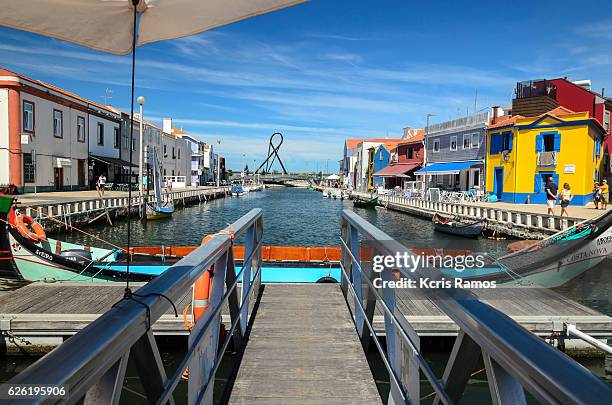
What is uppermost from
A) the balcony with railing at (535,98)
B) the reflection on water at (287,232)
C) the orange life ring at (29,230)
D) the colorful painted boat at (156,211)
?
the balcony with railing at (535,98)

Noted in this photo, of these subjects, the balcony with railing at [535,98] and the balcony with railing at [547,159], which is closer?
the balcony with railing at [547,159]

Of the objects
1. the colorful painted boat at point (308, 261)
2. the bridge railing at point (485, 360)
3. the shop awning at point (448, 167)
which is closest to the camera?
the bridge railing at point (485, 360)

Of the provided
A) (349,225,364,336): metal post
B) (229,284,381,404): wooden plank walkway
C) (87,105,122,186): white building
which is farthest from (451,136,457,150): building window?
(349,225,364,336): metal post

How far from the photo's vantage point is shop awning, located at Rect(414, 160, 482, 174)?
38.7m

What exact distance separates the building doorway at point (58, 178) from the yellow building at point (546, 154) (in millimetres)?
32944

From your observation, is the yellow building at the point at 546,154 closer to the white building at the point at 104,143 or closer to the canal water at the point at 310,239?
the canal water at the point at 310,239

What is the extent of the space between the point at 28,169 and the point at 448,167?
106ft

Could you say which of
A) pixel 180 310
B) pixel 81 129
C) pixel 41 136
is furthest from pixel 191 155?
pixel 180 310

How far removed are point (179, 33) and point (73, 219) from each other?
24.8 meters

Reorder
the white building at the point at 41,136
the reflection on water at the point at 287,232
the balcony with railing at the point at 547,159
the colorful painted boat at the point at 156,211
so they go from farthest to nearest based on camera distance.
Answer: the colorful painted boat at the point at 156,211 < the balcony with railing at the point at 547,159 < the white building at the point at 41,136 < the reflection on water at the point at 287,232

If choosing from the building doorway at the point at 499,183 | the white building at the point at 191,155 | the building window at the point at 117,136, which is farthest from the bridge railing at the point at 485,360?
the white building at the point at 191,155

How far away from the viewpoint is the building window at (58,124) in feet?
113

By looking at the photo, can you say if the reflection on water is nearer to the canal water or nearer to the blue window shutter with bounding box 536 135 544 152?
the canal water

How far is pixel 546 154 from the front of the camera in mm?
31672
